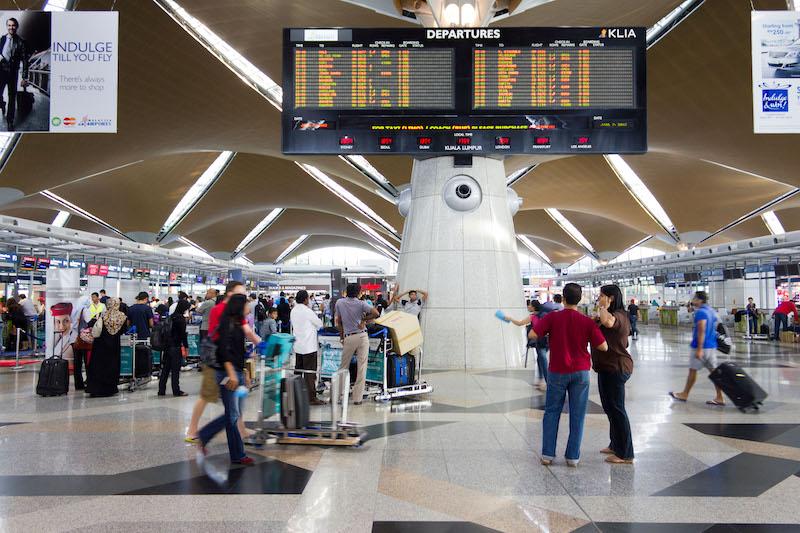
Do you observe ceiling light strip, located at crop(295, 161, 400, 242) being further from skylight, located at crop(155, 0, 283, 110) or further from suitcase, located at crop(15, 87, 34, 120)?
suitcase, located at crop(15, 87, 34, 120)

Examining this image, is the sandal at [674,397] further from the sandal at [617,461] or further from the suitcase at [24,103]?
the suitcase at [24,103]

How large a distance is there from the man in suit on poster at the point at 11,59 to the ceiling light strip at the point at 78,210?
3035 cm

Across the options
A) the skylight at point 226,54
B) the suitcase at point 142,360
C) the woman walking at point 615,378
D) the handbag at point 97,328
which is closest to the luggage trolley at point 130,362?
the suitcase at point 142,360

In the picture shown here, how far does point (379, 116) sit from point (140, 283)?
1326 cm

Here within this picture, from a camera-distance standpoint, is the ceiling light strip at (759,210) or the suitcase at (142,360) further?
the ceiling light strip at (759,210)

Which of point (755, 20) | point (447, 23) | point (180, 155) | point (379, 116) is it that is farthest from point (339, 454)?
point (180, 155)

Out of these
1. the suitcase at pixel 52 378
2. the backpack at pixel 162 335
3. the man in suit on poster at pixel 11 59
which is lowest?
the suitcase at pixel 52 378

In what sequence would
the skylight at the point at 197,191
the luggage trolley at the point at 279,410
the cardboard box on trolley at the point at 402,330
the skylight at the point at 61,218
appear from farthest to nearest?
the skylight at the point at 61,218 < the skylight at the point at 197,191 < the cardboard box on trolley at the point at 402,330 < the luggage trolley at the point at 279,410

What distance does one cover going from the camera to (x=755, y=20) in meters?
8.18

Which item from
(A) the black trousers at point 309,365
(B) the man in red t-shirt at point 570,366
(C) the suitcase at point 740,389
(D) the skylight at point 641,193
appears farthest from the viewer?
(D) the skylight at point 641,193

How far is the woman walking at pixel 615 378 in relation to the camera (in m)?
5.44

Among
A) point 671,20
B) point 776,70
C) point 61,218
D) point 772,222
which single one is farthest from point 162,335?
point 772,222

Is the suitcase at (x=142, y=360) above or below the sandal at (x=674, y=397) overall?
above

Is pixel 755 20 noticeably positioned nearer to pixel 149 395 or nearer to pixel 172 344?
pixel 172 344
